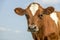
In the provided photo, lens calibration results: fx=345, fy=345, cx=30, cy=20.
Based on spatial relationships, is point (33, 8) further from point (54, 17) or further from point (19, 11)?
point (54, 17)

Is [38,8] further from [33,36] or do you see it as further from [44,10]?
[33,36]

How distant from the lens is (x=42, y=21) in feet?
45.2

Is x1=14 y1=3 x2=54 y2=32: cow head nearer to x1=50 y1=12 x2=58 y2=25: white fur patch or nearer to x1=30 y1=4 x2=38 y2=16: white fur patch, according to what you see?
x1=30 y1=4 x2=38 y2=16: white fur patch

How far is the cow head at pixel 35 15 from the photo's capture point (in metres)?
13.1

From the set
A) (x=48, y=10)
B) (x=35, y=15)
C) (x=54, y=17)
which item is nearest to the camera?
(x=35, y=15)

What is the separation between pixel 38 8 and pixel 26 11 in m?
0.51

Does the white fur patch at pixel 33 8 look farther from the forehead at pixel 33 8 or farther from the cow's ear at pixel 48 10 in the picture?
the cow's ear at pixel 48 10

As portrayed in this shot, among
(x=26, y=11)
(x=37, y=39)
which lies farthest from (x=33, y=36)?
(x=26, y=11)

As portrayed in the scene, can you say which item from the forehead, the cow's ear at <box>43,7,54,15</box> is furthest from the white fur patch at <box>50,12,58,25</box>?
the forehead

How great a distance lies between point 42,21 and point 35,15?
0.43m

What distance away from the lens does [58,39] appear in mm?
14250

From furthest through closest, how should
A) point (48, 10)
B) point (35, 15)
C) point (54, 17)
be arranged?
1. point (54, 17)
2. point (48, 10)
3. point (35, 15)

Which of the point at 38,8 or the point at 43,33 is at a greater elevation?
the point at 38,8

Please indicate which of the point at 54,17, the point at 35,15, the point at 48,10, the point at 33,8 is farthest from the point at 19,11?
the point at 54,17
